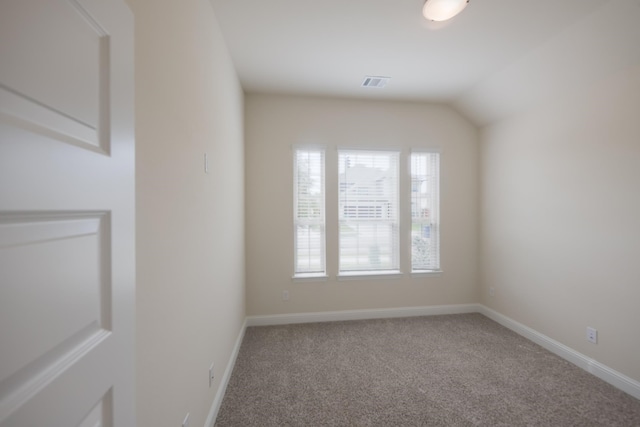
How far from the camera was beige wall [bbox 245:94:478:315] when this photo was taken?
3.22 m

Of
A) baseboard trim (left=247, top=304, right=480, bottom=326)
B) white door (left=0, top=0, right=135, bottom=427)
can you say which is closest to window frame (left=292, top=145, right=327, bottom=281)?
baseboard trim (left=247, top=304, right=480, bottom=326)

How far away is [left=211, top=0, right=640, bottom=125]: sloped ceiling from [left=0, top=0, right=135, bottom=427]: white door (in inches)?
66.1

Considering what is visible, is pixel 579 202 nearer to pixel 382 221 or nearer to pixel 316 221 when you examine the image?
pixel 382 221

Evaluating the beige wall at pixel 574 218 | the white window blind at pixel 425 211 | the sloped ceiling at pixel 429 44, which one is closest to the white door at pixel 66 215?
the sloped ceiling at pixel 429 44

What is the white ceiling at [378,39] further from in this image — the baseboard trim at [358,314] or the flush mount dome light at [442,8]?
the baseboard trim at [358,314]

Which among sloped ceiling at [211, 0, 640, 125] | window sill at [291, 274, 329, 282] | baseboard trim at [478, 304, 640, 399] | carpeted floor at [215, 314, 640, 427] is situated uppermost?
sloped ceiling at [211, 0, 640, 125]

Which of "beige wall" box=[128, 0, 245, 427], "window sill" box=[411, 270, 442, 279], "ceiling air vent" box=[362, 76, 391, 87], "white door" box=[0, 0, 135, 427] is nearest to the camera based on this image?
"white door" box=[0, 0, 135, 427]

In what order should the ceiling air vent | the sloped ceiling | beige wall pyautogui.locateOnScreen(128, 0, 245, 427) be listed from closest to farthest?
beige wall pyautogui.locateOnScreen(128, 0, 245, 427) → the sloped ceiling → the ceiling air vent

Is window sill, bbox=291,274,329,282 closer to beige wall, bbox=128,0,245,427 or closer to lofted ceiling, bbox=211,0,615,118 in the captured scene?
beige wall, bbox=128,0,245,427

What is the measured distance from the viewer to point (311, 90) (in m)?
3.11

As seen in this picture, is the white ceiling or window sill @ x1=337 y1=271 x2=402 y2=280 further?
window sill @ x1=337 y1=271 x2=402 y2=280

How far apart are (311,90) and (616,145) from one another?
2.87 metres

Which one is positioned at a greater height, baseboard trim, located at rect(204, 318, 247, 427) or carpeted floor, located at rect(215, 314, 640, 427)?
baseboard trim, located at rect(204, 318, 247, 427)

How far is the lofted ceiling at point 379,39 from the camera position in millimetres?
1841
